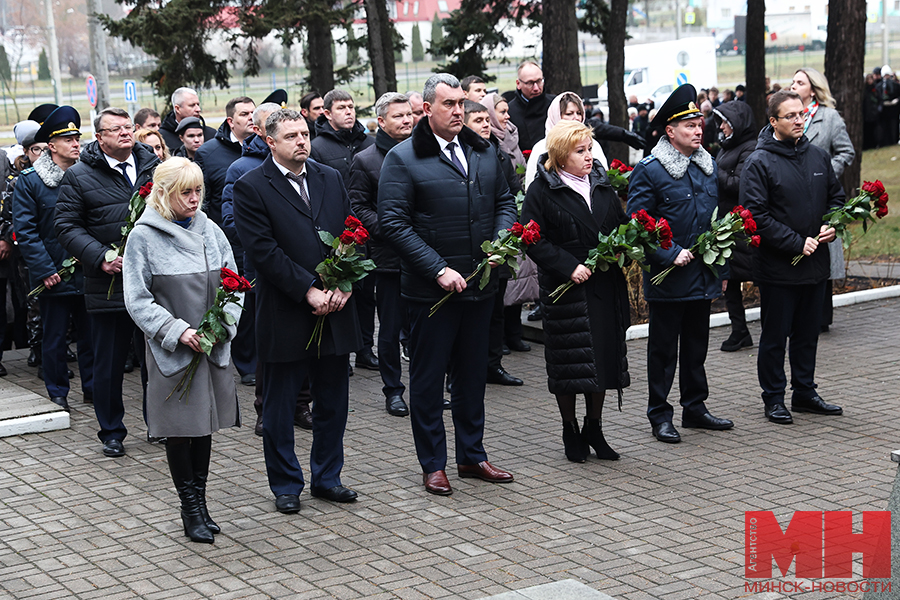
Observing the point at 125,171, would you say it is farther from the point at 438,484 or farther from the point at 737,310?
the point at 737,310

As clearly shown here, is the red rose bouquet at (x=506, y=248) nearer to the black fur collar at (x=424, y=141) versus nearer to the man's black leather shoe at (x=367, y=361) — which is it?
the black fur collar at (x=424, y=141)

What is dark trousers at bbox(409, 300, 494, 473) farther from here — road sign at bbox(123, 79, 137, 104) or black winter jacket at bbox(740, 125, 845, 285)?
road sign at bbox(123, 79, 137, 104)

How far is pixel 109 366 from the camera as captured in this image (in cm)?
734


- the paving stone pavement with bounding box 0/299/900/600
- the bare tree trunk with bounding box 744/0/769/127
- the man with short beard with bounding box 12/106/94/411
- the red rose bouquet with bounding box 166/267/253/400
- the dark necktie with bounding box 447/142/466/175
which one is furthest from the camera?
the bare tree trunk with bounding box 744/0/769/127

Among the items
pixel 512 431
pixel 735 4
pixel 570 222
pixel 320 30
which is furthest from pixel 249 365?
pixel 735 4

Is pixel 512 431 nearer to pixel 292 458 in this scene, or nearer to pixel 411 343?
pixel 411 343

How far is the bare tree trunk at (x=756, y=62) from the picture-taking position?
70.8 feet

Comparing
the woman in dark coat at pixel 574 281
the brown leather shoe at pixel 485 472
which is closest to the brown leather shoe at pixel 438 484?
the brown leather shoe at pixel 485 472

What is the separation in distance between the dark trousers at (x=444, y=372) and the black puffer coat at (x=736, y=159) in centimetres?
359

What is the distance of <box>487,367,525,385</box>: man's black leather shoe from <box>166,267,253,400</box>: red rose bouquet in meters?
3.65

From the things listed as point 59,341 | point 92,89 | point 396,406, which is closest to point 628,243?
point 396,406

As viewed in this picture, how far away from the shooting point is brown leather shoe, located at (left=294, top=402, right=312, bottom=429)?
7.84 m

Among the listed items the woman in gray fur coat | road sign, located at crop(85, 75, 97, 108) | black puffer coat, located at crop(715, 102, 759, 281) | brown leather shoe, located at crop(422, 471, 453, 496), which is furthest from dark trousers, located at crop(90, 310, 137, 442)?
road sign, located at crop(85, 75, 97, 108)

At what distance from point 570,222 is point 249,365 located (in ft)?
12.3
